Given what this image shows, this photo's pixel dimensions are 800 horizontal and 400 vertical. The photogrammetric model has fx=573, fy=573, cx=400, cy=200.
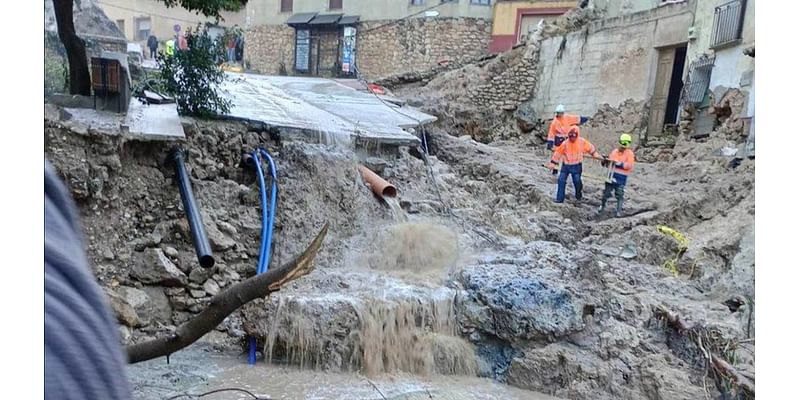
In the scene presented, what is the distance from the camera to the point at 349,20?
17.0 metres

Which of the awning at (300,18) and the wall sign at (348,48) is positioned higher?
the awning at (300,18)

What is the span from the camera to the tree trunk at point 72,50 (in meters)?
4.98

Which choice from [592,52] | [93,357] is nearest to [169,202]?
[93,357]

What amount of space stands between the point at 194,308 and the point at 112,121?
1675 millimetres

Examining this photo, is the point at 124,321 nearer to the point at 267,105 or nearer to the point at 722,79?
the point at 267,105

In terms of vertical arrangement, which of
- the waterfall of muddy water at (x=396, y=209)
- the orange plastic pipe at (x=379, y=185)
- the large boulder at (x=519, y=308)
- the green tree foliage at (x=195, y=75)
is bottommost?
the large boulder at (x=519, y=308)

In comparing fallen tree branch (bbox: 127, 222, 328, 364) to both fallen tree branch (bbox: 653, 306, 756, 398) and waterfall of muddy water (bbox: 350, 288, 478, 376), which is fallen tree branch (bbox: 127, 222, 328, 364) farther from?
fallen tree branch (bbox: 653, 306, 756, 398)

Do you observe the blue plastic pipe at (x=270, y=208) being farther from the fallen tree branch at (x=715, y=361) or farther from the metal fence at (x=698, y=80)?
the metal fence at (x=698, y=80)

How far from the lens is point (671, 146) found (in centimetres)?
916

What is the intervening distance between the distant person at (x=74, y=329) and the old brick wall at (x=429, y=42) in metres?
15.6

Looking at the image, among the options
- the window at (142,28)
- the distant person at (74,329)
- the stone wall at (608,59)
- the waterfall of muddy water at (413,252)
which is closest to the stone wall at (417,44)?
the stone wall at (608,59)

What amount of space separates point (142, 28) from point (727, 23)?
9.82 meters

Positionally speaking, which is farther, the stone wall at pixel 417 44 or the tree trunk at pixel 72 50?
the stone wall at pixel 417 44

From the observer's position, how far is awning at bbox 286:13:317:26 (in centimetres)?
1767
